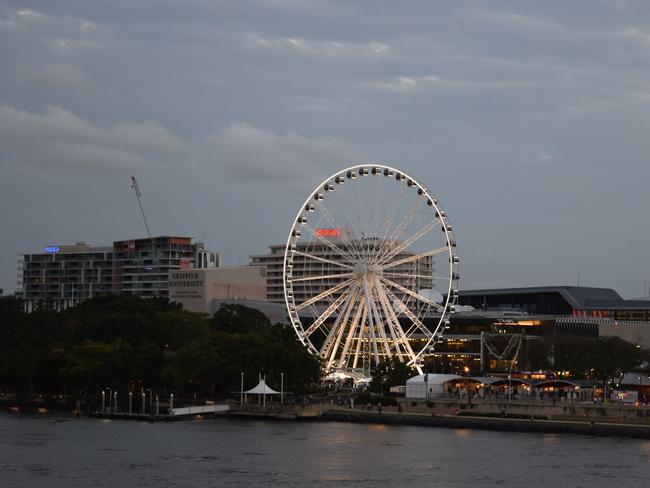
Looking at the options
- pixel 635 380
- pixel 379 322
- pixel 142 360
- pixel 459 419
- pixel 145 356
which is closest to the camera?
pixel 459 419

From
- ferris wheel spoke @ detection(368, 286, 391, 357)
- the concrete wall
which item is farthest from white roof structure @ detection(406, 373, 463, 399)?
the concrete wall

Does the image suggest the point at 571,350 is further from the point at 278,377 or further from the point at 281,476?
the point at 281,476

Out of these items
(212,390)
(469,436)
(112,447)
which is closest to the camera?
(112,447)

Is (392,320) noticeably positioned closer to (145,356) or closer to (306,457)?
(145,356)

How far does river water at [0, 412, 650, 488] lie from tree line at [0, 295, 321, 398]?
1730 cm

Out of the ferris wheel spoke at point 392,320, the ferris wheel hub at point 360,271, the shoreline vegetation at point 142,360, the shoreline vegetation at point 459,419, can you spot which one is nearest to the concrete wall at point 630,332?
the ferris wheel spoke at point 392,320

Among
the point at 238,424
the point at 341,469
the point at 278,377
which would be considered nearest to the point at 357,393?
the point at 278,377

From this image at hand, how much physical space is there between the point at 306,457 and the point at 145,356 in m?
49.5

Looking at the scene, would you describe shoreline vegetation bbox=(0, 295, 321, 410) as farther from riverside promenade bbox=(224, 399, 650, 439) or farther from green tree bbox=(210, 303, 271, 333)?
green tree bbox=(210, 303, 271, 333)

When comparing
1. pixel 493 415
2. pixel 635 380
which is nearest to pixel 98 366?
pixel 493 415

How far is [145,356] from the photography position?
124 m

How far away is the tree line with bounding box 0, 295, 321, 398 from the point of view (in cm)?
11644

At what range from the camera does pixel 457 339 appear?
164 metres

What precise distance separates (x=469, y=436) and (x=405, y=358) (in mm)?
32880
